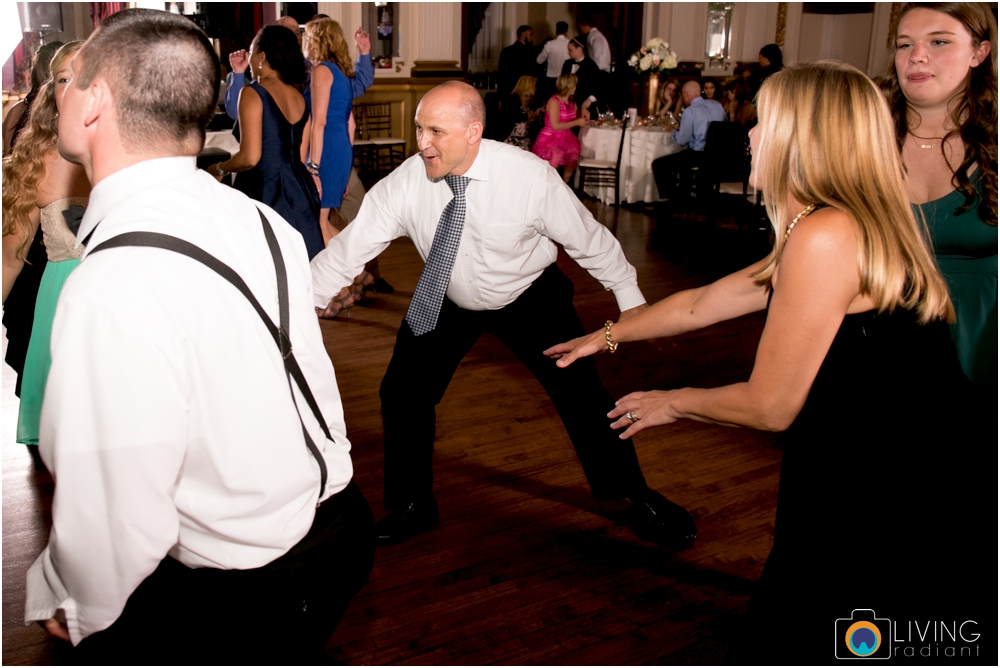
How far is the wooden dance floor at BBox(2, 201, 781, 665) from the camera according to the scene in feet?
6.64

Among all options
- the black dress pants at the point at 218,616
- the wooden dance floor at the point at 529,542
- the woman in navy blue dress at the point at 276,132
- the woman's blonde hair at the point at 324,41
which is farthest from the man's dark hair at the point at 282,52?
the black dress pants at the point at 218,616

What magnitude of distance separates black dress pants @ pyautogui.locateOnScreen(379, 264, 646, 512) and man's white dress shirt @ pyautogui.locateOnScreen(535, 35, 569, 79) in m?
8.92

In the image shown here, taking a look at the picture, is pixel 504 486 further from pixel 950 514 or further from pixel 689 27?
pixel 689 27

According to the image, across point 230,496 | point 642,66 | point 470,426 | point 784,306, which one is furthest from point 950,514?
point 642,66

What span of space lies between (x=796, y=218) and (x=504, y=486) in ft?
5.50

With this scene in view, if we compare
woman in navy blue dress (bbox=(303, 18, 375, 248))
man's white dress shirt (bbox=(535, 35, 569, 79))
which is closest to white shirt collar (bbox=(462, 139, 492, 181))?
woman in navy blue dress (bbox=(303, 18, 375, 248))

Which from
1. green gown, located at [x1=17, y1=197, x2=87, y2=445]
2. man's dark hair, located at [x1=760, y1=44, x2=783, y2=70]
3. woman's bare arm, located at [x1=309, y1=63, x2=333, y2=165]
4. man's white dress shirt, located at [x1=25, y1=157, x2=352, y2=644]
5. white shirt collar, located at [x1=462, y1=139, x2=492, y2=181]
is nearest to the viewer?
man's white dress shirt, located at [x1=25, y1=157, x2=352, y2=644]

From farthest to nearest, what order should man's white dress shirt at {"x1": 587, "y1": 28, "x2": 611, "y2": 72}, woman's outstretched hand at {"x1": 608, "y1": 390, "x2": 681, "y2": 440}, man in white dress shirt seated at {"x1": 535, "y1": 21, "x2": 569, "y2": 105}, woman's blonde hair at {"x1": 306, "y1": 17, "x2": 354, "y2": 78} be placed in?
man in white dress shirt seated at {"x1": 535, "y1": 21, "x2": 569, "y2": 105} < man's white dress shirt at {"x1": 587, "y1": 28, "x2": 611, "y2": 72} < woman's blonde hair at {"x1": 306, "y1": 17, "x2": 354, "y2": 78} < woman's outstretched hand at {"x1": 608, "y1": 390, "x2": 681, "y2": 440}

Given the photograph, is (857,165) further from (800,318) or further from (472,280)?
(472,280)

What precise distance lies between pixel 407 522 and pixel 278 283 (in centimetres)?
147

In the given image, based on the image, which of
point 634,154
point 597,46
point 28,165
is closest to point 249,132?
point 28,165

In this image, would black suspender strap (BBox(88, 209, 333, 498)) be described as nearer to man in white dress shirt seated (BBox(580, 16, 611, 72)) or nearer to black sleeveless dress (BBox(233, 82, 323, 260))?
black sleeveless dress (BBox(233, 82, 323, 260))

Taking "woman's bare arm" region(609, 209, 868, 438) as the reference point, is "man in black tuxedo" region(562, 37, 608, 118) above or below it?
above

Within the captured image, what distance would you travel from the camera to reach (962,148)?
216cm
